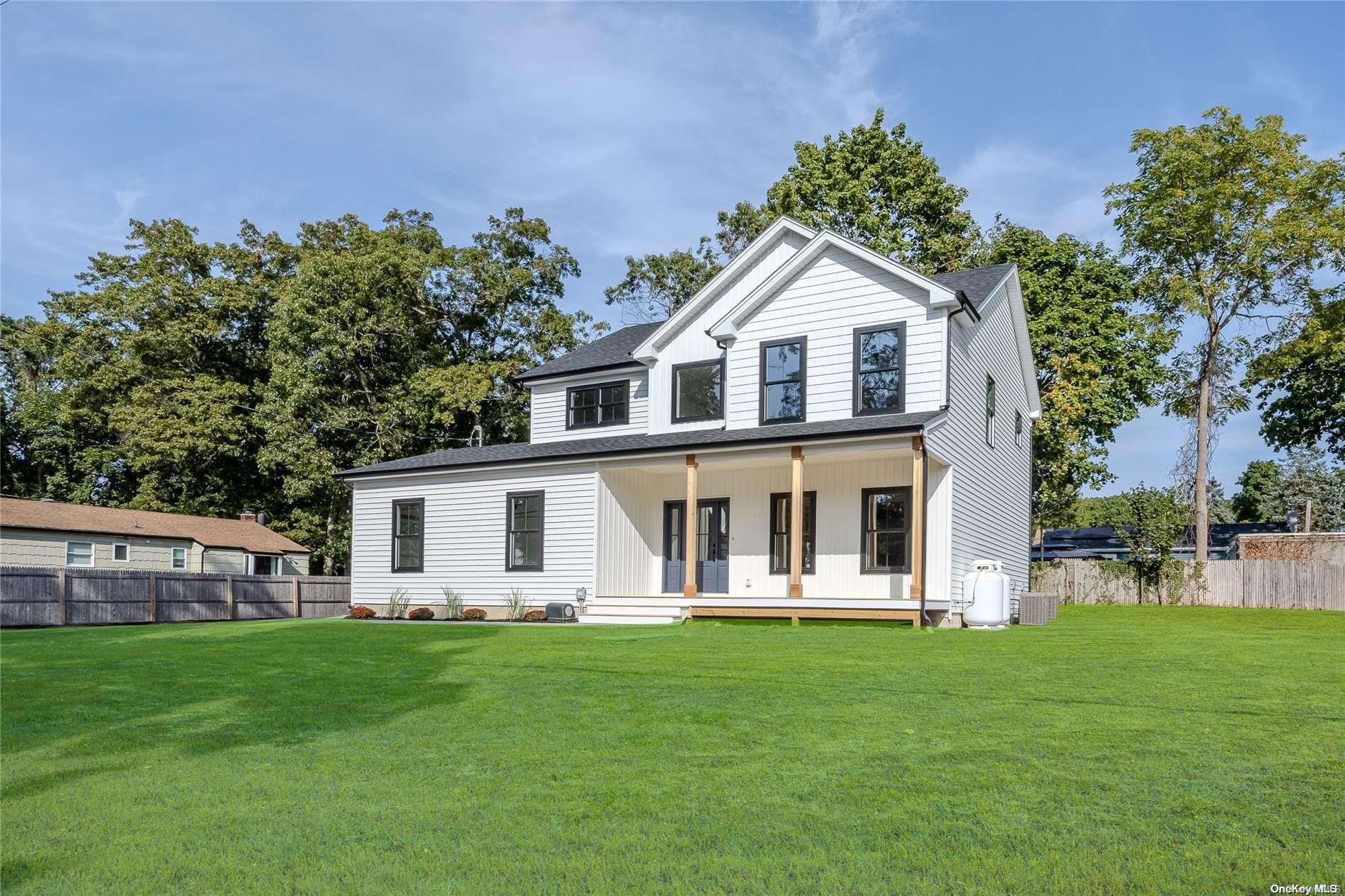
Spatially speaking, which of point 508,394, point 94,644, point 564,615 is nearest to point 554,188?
point 508,394

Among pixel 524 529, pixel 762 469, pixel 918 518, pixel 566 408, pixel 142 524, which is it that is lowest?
pixel 142 524

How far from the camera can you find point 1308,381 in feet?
120

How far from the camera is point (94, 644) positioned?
518 inches

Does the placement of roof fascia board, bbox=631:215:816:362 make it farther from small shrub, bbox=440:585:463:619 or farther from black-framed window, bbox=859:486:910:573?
small shrub, bbox=440:585:463:619

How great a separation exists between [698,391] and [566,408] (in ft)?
14.8

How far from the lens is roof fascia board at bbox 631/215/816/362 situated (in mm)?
19906

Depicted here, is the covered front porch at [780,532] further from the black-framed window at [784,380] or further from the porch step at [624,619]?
the black-framed window at [784,380]

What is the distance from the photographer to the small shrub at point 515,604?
1991cm

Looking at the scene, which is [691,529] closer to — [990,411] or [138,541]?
[990,411]

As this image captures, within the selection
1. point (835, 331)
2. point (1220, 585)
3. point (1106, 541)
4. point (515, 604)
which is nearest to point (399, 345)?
point (515, 604)

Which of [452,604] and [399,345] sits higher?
[399,345]

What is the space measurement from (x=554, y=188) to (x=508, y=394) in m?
7.28

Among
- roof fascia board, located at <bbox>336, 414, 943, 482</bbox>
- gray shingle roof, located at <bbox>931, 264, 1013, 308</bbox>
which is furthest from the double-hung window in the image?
gray shingle roof, located at <bbox>931, 264, 1013, 308</bbox>

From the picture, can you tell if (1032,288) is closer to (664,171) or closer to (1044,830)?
(664,171)
